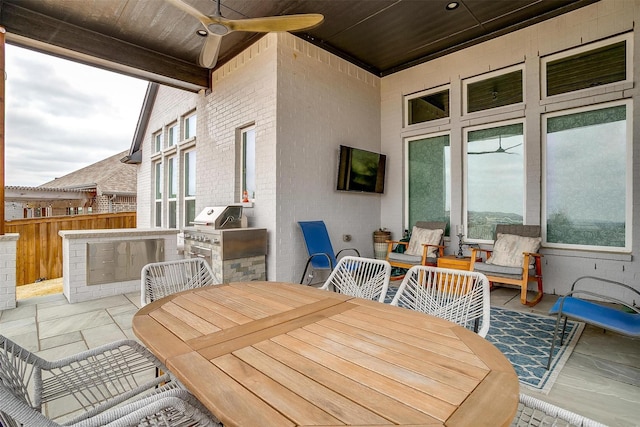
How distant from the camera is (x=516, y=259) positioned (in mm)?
3986

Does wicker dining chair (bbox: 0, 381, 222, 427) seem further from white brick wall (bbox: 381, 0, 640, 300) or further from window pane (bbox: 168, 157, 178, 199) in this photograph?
window pane (bbox: 168, 157, 178, 199)

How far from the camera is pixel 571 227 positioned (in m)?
4.04

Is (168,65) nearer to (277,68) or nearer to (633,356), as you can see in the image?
(277,68)

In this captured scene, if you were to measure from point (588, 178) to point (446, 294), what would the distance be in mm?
3542

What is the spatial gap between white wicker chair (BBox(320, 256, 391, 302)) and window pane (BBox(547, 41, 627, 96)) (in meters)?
4.03

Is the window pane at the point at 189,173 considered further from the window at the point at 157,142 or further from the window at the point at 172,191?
the window at the point at 157,142

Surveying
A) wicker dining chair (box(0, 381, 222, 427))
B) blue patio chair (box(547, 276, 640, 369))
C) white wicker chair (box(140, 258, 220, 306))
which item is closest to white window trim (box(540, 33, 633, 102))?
blue patio chair (box(547, 276, 640, 369))

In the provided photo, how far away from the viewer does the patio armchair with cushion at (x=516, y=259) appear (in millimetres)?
3703

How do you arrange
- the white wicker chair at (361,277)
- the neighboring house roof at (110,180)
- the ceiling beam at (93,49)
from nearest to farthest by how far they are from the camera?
1. the white wicker chair at (361,277)
2. the ceiling beam at (93,49)
3. the neighboring house roof at (110,180)

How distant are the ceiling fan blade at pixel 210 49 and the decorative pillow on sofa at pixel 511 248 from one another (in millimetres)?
4274

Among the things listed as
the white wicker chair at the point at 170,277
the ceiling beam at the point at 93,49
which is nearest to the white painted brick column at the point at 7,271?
the ceiling beam at the point at 93,49

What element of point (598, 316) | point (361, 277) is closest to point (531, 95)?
point (598, 316)

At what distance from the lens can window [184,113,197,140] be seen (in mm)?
6486

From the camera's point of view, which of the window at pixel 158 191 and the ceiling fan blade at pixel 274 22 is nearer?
the ceiling fan blade at pixel 274 22
